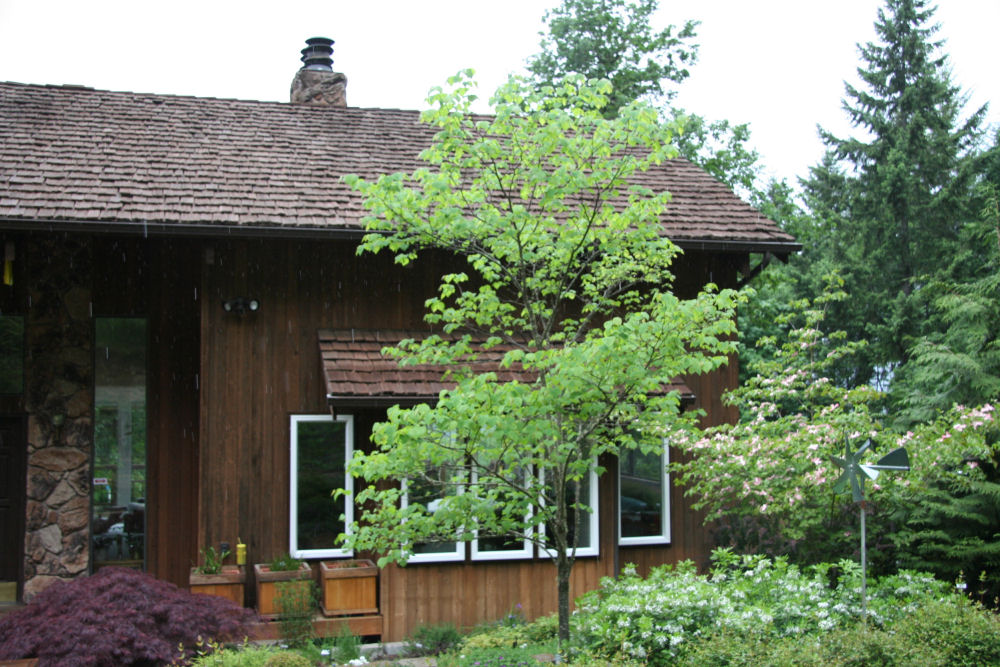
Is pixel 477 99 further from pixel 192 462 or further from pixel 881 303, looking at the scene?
pixel 881 303

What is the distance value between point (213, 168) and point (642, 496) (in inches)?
256

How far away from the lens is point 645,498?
38.1 ft

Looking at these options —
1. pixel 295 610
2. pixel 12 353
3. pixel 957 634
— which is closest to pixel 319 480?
pixel 295 610

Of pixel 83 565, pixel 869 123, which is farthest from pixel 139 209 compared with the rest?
pixel 869 123

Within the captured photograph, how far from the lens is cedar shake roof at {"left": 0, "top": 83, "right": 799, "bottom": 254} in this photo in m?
10.2

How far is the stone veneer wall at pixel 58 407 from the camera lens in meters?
11.0

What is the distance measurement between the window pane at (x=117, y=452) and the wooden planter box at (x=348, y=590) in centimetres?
296

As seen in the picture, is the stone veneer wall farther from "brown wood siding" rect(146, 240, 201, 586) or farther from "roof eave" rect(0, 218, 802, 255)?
"roof eave" rect(0, 218, 802, 255)

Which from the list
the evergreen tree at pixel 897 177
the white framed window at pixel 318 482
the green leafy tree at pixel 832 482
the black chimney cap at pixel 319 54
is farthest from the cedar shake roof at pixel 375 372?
the evergreen tree at pixel 897 177

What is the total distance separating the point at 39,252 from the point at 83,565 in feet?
12.1

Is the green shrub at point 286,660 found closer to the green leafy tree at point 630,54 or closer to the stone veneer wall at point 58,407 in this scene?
the stone veneer wall at point 58,407

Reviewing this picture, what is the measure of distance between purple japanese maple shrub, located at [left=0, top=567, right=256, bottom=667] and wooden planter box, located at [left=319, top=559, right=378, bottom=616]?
3.66ft

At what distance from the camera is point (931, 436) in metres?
9.57

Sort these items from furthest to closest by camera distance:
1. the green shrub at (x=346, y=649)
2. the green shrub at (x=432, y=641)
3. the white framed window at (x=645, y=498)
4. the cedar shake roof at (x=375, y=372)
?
the white framed window at (x=645, y=498), the cedar shake roof at (x=375, y=372), the green shrub at (x=432, y=641), the green shrub at (x=346, y=649)
